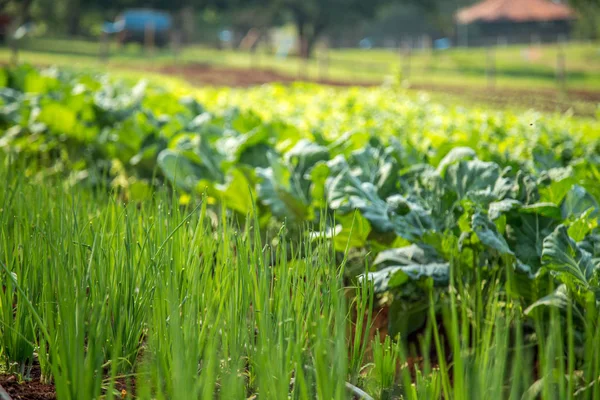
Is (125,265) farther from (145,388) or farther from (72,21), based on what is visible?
(72,21)

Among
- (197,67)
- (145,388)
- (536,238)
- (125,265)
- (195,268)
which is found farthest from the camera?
(197,67)

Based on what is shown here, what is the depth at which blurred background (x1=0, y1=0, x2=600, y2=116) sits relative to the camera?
866 inches

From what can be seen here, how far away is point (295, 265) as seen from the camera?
2086 mm

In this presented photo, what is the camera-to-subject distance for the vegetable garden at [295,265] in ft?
4.52

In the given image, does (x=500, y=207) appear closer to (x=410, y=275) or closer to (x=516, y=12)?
(x=410, y=275)

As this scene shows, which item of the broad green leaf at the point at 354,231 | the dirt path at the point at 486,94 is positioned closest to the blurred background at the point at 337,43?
the dirt path at the point at 486,94

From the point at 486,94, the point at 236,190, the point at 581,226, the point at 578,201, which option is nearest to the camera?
the point at 581,226

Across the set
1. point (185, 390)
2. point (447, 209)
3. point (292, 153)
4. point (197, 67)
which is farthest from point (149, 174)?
point (197, 67)

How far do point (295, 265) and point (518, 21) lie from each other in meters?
59.7

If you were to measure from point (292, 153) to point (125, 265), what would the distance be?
6.00 feet

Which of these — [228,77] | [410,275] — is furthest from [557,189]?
[228,77]

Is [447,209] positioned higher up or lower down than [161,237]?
lower down

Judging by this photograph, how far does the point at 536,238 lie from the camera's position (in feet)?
8.75

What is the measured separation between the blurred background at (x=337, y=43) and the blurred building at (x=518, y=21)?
0.08 metres
